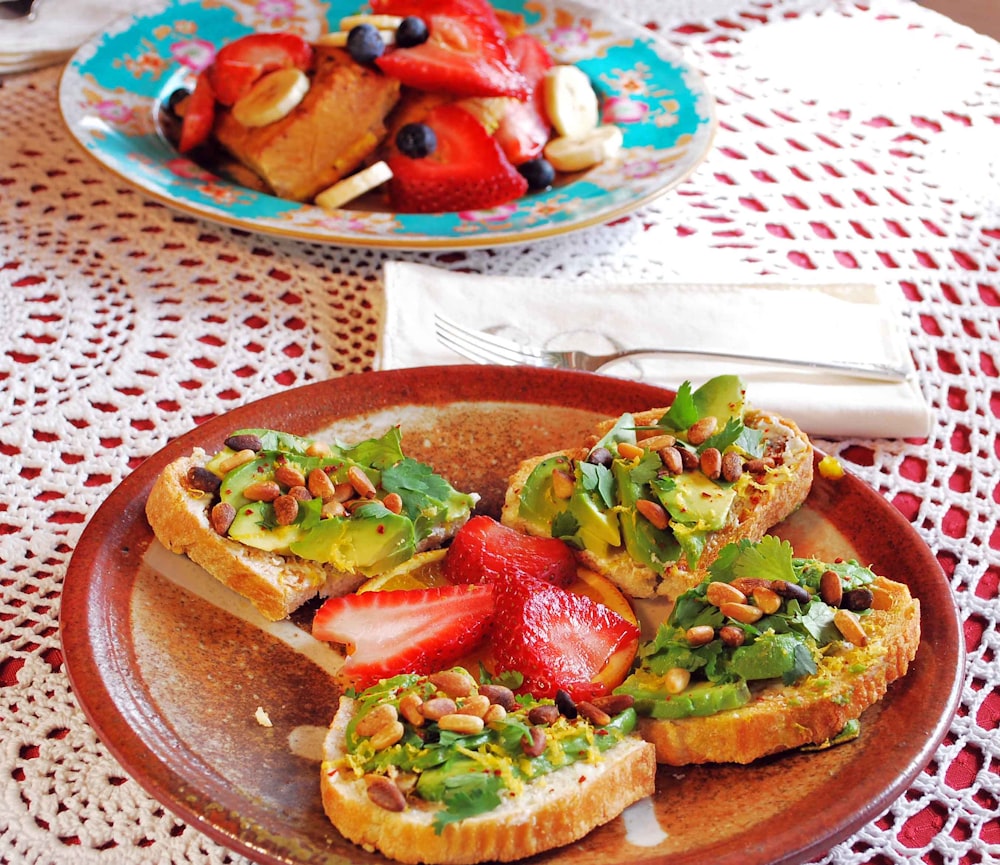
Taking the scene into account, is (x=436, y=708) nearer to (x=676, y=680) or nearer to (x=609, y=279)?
(x=676, y=680)

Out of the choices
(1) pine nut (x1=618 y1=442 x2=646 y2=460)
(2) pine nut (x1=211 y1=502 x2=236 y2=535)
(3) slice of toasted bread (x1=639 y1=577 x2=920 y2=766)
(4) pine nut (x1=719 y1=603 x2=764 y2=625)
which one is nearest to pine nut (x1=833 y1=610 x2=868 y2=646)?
(3) slice of toasted bread (x1=639 y1=577 x2=920 y2=766)

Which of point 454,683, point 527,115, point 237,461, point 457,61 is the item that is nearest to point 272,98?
point 457,61

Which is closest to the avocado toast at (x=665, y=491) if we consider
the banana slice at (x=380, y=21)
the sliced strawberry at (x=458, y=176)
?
the sliced strawberry at (x=458, y=176)

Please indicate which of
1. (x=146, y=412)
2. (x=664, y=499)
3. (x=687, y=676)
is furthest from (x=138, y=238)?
(x=687, y=676)

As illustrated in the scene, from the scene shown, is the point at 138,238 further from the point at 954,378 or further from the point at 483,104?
the point at 954,378

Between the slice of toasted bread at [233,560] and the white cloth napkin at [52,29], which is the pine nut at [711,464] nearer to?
the slice of toasted bread at [233,560]

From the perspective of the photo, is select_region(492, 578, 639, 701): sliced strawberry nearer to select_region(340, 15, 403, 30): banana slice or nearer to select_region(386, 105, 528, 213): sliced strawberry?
select_region(386, 105, 528, 213): sliced strawberry

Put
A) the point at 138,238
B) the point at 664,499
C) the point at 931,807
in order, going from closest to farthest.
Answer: the point at 931,807
the point at 664,499
the point at 138,238
